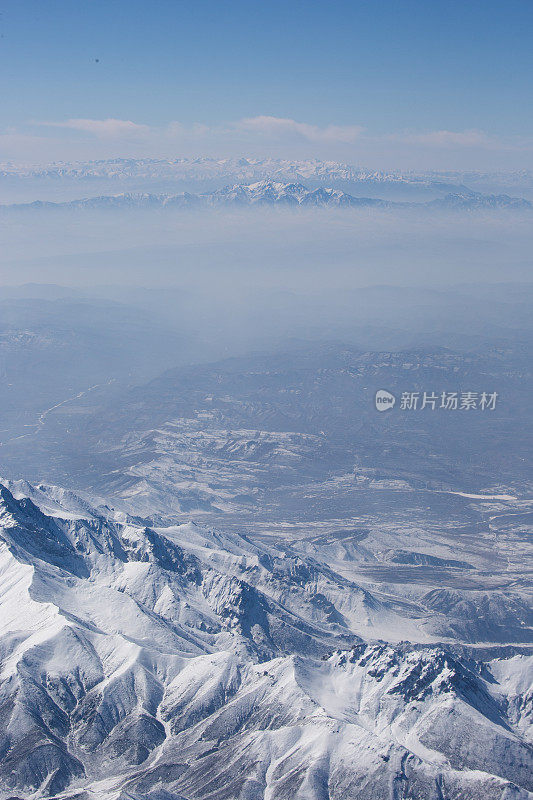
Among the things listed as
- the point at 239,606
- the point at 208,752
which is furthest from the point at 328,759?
the point at 239,606

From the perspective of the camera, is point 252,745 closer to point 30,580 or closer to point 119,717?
point 119,717

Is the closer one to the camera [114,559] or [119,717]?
[119,717]

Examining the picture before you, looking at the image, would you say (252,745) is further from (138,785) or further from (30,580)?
(30,580)

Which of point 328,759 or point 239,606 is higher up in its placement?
point 328,759

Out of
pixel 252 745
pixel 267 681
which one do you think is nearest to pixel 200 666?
pixel 267 681

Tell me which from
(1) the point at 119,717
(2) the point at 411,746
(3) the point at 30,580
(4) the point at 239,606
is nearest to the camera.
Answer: (2) the point at 411,746

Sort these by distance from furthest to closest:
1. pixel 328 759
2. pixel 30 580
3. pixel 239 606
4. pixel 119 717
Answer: pixel 239 606, pixel 30 580, pixel 119 717, pixel 328 759
